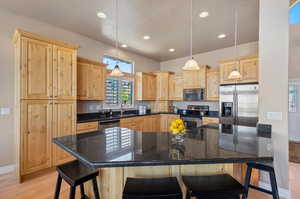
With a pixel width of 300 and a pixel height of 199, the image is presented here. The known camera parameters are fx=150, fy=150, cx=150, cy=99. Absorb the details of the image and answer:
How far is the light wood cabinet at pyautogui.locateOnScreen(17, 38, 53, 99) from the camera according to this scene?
249 centimetres

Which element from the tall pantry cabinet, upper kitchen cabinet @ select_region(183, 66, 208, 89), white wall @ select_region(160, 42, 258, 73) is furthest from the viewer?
upper kitchen cabinet @ select_region(183, 66, 208, 89)

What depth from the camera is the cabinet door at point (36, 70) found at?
2.50 meters

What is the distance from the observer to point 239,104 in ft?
12.4

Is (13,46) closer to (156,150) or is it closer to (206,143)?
(156,150)

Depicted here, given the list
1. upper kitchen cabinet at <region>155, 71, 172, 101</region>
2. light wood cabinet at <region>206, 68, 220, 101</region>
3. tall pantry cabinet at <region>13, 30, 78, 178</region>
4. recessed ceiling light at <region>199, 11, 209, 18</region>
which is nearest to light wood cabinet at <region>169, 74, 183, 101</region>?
upper kitchen cabinet at <region>155, 71, 172, 101</region>

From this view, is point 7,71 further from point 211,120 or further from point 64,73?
point 211,120

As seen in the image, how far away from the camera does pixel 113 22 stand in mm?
3162

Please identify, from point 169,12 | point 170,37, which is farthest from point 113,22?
point 170,37

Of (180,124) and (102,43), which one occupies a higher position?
(102,43)

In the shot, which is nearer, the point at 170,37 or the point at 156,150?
the point at 156,150

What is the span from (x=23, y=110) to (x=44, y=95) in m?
0.39

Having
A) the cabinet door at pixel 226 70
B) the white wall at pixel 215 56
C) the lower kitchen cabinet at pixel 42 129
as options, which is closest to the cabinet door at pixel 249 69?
the cabinet door at pixel 226 70

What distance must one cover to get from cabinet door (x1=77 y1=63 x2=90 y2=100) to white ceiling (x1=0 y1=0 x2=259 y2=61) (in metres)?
0.88

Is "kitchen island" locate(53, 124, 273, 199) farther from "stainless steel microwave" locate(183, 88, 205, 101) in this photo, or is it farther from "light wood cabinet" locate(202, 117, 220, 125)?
"stainless steel microwave" locate(183, 88, 205, 101)
